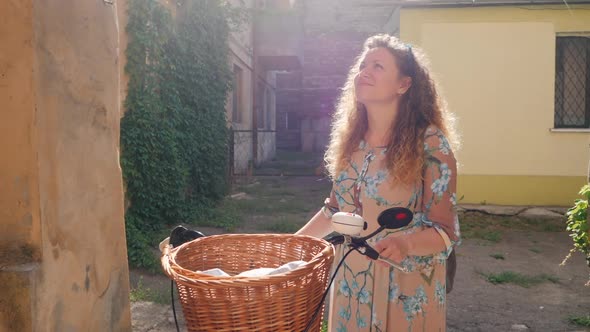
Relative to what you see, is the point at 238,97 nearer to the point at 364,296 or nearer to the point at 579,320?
the point at 579,320

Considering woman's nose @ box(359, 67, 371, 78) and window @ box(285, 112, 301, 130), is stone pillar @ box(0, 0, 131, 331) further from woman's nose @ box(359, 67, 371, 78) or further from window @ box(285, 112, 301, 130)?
window @ box(285, 112, 301, 130)

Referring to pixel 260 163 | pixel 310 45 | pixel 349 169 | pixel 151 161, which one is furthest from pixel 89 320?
pixel 310 45

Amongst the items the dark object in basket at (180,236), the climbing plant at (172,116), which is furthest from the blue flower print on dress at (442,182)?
the climbing plant at (172,116)

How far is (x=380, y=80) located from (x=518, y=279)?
3772 mm

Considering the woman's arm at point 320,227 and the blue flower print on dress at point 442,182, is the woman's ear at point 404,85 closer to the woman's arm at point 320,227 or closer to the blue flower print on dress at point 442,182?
the blue flower print on dress at point 442,182

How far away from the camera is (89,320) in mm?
1662

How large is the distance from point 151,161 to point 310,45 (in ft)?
49.0

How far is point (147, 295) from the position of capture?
405 cm

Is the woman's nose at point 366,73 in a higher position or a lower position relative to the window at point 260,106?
lower

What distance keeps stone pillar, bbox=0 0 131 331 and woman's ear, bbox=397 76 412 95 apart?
113cm

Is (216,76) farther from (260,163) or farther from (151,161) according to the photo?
(260,163)

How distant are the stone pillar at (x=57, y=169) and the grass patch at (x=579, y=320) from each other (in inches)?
137

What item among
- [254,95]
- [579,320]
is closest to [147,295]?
[579,320]

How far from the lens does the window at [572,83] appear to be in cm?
811
